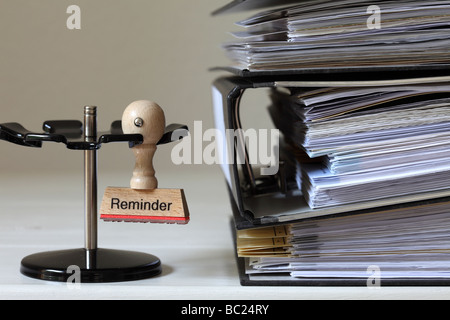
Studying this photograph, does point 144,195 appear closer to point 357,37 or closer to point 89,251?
point 89,251

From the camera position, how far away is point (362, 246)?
772 millimetres

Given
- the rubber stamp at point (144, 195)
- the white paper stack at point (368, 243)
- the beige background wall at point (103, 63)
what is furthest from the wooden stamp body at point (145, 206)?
the beige background wall at point (103, 63)

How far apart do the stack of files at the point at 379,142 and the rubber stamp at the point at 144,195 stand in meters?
0.14

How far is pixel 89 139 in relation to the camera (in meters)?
0.74

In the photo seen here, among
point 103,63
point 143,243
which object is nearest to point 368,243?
point 143,243

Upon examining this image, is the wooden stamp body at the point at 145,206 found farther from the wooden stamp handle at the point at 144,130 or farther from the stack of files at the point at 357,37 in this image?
the stack of files at the point at 357,37

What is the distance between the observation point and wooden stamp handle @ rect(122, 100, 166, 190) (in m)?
0.74

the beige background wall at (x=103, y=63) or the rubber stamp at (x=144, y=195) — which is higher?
the beige background wall at (x=103, y=63)

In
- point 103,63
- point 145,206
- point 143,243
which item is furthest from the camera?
point 103,63

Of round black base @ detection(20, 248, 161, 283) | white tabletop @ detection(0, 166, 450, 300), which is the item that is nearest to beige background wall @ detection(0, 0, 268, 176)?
white tabletop @ detection(0, 166, 450, 300)

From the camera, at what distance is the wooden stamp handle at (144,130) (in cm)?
74

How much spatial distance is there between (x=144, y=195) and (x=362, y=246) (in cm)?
24

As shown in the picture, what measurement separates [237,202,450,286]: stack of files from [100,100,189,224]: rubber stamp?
0.32 ft

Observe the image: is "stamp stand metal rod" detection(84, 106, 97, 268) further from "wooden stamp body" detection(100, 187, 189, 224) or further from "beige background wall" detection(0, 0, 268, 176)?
"beige background wall" detection(0, 0, 268, 176)
